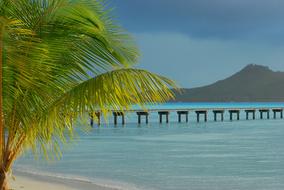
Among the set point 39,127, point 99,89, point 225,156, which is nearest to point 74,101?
point 99,89

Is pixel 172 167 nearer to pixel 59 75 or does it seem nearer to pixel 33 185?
pixel 33 185

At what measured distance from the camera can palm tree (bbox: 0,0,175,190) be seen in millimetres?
6602

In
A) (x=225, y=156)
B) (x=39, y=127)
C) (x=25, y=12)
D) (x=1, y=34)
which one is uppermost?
(x=25, y=12)

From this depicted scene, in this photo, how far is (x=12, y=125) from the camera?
7172mm

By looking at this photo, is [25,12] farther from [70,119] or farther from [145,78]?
[145,78]

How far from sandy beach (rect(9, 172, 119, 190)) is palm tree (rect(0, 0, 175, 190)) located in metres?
6.30

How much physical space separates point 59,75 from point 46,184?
7.87 m

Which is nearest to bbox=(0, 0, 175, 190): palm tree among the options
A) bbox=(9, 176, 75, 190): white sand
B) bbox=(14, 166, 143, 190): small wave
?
bbox=(9, 176, 75, 190): white sand

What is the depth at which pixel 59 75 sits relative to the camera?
741cm

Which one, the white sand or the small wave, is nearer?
the white sand

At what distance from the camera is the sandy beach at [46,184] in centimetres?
1388

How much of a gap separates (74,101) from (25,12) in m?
1.57

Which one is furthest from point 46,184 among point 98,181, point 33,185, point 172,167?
point 172,167

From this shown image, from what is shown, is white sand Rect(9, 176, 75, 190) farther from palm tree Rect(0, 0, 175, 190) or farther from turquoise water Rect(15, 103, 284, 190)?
palm tree Rect(0, 0, 175, 190)
